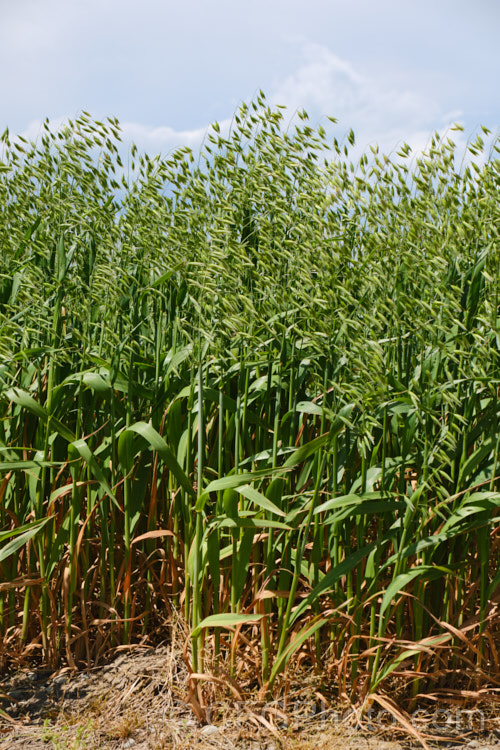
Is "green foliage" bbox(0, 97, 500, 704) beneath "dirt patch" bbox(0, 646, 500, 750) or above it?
above

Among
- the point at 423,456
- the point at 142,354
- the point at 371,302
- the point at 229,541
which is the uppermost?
the point at 371,302

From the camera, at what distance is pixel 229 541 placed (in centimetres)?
257

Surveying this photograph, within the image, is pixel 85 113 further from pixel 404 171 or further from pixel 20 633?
pixel 20 633

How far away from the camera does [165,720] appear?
238 centimetres

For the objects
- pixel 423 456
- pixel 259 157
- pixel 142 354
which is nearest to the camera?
pixel 423 456

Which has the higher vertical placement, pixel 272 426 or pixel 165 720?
pixel 272 426

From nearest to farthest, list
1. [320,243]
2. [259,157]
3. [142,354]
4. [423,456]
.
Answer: [423,456]
[320,243]
[142,354]
[259,157]

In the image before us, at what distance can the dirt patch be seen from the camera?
2238 mm

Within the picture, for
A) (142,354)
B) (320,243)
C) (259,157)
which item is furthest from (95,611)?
(259,157)

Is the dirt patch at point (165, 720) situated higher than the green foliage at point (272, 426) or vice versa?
the green foliage at point (272, 426)

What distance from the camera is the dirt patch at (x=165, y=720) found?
224cm

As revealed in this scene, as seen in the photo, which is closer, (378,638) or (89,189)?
(378,638)

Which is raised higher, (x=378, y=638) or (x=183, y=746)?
(x=378, y=638)

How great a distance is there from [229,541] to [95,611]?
78cm
